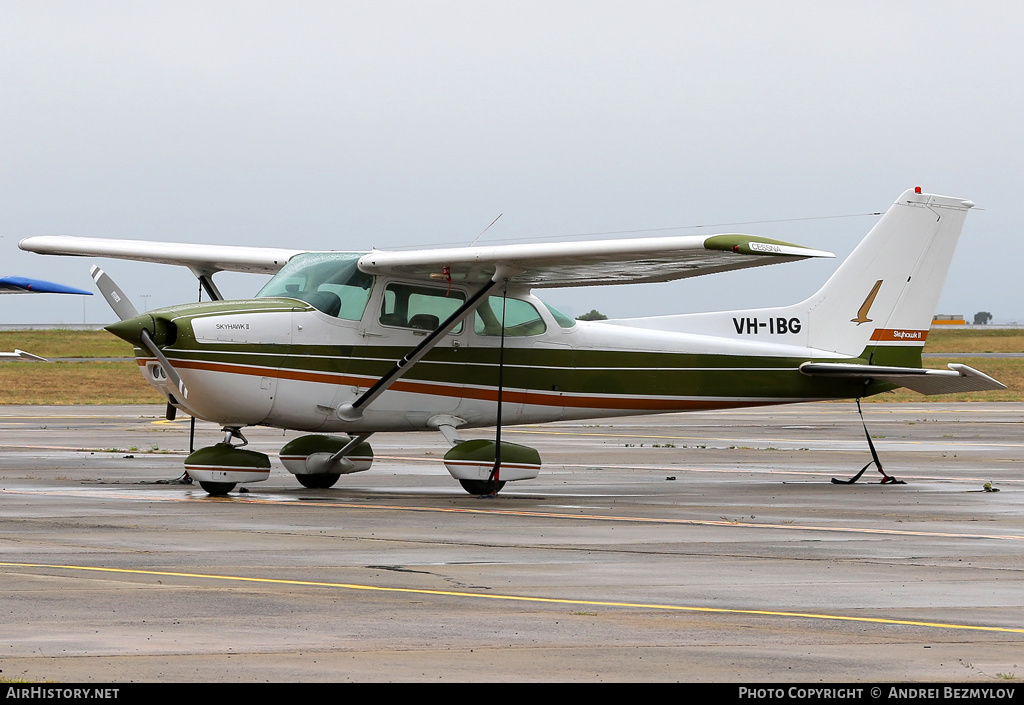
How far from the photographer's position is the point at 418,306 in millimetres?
16750

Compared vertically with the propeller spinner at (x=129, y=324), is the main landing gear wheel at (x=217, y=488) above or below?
below

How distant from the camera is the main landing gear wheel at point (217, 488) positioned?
1569cm

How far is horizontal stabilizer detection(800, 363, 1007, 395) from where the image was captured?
59.9 ft

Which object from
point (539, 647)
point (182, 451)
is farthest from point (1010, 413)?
point (539, 647)

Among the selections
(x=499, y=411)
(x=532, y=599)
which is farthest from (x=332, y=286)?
(x=532, y=599)

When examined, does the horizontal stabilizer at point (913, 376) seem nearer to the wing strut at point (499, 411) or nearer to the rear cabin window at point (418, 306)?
the wing strut at point (499, 411)

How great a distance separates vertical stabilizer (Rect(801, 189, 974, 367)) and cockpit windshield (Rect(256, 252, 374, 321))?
6.67 metres

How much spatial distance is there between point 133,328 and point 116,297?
4.08 ft

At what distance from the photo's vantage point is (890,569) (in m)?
10.0

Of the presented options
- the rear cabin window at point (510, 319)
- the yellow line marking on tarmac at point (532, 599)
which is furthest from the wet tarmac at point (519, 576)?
the rear cabin window at point (510, 319)

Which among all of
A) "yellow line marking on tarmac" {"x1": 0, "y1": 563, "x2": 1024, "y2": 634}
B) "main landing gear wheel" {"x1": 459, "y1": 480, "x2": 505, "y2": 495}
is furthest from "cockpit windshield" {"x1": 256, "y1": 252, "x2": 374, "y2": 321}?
"yellow line marking on tarmac" {"x1": 0, "y1": 563, "x2": 1024, "y2": 634}

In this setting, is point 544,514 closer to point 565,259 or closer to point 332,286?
point 565,259

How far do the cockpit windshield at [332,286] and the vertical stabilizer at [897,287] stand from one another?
6671 mm

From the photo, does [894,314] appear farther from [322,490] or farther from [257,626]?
[257,626]
